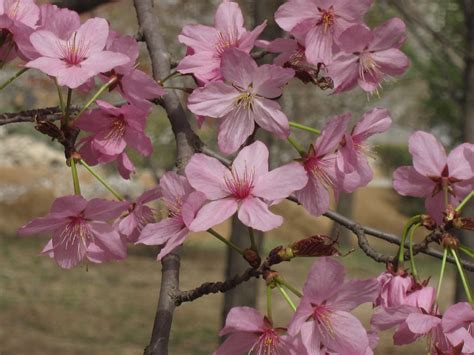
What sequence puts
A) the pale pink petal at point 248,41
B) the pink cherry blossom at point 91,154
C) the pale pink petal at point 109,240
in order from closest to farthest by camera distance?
the pale pink petal at point 248,41
the pale pink petal at point 109,240
the pink cherry blossom at point 91,154

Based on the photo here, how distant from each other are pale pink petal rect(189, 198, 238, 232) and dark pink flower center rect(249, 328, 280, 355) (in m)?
0.15

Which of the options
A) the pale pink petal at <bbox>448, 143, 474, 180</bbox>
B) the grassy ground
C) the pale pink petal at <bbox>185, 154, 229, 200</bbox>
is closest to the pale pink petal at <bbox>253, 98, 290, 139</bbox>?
the pale pink petal at <bbox>185, 154, 229, 200</bbox>

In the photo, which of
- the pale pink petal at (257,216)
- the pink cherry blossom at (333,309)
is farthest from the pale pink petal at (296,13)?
the pink cherry blossom at (333,309)

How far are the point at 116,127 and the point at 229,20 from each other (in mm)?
262

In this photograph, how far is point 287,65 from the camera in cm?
138

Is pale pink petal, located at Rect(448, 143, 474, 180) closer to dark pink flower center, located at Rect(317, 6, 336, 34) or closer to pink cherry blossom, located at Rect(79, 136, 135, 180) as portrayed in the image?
dark pink flower center, located at Rect(317, 6, 336, 34)

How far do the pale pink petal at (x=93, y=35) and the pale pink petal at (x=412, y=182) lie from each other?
1.68 ft

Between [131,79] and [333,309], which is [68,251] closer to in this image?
[131,79]

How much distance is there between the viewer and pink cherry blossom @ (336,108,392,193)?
4.23ft

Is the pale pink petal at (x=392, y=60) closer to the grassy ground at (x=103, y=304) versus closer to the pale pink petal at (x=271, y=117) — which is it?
the pale pink petal at (x=271, y=117)

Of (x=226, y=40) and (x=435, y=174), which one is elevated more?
(x=226, y=40)

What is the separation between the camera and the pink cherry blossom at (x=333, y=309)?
1095mm

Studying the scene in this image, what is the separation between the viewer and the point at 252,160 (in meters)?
1.19

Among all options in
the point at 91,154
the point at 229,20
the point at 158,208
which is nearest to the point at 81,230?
the point at 91,154
